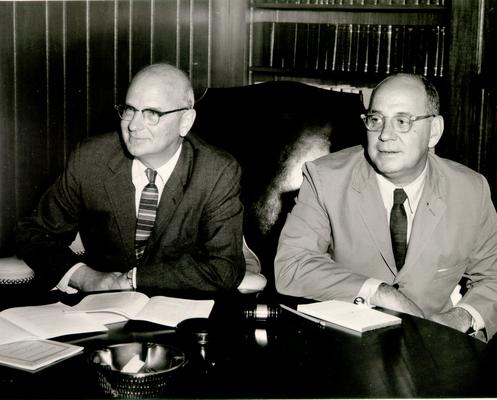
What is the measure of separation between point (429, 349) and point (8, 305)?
98 cm

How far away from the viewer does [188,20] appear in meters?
3.85

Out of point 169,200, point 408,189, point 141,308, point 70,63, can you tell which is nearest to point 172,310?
point 141,308

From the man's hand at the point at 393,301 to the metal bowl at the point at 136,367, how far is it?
2.51 feet

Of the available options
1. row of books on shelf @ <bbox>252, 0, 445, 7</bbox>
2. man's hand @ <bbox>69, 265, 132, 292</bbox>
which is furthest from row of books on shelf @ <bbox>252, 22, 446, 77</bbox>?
man's hand @ <bbox>69, 265, 132, 292</bbox>

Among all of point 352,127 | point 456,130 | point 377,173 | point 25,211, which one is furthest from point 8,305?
point 456,130

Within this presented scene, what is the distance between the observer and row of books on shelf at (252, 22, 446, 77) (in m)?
3.49

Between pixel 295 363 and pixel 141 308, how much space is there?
472mm

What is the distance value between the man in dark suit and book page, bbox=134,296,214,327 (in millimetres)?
458

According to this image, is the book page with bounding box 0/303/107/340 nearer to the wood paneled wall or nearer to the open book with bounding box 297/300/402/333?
the open book with bounding box 297/300/402/333

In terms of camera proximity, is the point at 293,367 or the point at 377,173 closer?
the point at 293,367

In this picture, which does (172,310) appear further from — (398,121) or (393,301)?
(398,121)

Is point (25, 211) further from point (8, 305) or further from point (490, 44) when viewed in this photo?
point (490, 44)

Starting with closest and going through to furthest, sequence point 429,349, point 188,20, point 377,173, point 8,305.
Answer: point 429,349 → point 8,305 → point 377,173 → point 188,20

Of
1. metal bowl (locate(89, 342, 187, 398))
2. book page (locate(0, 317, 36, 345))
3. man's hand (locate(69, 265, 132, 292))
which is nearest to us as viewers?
metal bowl (locate(89, 342, 187, 398))
